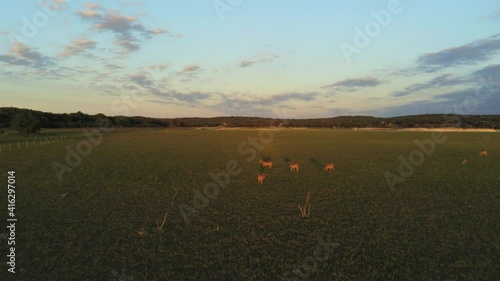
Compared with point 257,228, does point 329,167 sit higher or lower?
higher

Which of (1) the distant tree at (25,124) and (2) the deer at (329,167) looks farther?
(1) the distant tree at (25,124)

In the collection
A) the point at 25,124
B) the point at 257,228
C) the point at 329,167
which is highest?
the point at 25,124

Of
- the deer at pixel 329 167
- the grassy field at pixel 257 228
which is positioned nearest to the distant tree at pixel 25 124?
the grassy field at pixel 257 228

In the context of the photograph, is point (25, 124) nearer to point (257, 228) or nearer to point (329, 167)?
point (329, 167)

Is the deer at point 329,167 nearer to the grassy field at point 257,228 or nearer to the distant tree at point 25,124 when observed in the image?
the grassy field at point 257,228

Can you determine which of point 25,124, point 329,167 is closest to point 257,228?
point 329,167

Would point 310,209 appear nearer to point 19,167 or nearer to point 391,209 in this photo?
point 391,209

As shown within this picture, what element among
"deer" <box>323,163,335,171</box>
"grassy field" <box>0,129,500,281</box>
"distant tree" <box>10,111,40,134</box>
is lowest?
"grassy field" <box>0,129,500,281</box>

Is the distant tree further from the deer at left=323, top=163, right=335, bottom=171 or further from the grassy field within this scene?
the deer at left=323, top=163, right=335, bottom=171


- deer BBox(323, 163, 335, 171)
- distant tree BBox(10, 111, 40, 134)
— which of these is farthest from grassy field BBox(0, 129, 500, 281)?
distant tree BBox(10, 111, 40, 134)

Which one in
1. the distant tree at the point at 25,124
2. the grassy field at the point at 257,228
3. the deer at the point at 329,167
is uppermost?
the distant tree at the point at 25,124

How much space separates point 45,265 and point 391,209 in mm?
12801

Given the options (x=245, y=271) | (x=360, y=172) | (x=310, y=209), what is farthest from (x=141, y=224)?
(x=360, y=172)

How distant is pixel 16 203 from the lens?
44.8 feet
